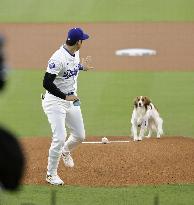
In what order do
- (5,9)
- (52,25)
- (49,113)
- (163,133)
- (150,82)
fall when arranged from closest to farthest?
(49,113), (163,133), (150,82), (52,25), (5,9)

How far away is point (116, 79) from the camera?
21.2 meters

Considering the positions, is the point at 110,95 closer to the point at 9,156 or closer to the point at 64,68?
the point at 64,68

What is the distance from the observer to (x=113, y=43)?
24922 millimetres

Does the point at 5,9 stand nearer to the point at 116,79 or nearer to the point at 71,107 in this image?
the point at 116,79

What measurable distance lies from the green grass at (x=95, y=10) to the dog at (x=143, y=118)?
12.0 m

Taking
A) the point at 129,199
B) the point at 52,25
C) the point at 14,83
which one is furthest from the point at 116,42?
the point at 129,199

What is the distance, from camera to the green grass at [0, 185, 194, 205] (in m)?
9.80

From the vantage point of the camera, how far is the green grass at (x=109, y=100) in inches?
677

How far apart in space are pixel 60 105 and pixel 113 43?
46.0 ft

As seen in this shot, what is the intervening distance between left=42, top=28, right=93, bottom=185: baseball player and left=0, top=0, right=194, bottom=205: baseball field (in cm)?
51

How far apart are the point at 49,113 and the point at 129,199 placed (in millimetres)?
1845

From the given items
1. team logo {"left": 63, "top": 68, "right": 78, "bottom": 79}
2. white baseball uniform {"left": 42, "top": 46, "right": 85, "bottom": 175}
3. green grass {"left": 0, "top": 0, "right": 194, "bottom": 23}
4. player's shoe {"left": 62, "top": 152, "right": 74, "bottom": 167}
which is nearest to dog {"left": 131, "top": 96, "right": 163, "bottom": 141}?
player's shoe {"left": 62, "top": 152, "right": 74, "bottom": 167}

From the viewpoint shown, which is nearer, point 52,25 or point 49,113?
point 49,113

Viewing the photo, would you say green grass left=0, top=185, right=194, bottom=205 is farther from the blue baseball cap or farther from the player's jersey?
the blue baseball cap
